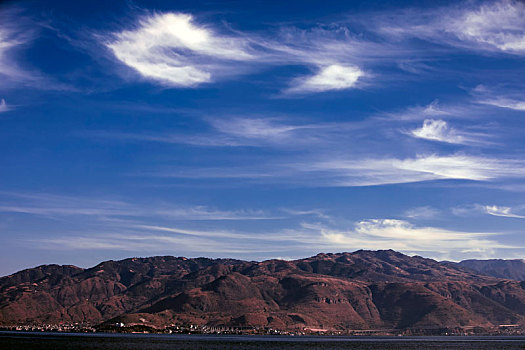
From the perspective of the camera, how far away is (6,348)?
19088 cm

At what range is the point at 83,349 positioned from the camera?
633ft

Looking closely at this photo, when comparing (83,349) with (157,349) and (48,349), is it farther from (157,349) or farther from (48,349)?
(157,349)

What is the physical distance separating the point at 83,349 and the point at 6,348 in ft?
82.5

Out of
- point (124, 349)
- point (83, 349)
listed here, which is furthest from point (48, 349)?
point (124, 349)

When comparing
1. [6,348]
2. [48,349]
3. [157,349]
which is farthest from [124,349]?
[6,348]

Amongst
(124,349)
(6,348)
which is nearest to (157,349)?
(124,349)

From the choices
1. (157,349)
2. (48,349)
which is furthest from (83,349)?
(157,349)

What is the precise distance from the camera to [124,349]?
197000mm

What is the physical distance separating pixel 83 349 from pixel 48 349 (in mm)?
11570

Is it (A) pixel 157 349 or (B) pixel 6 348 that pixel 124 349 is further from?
(B) pixel 6 348

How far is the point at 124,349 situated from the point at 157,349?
1121 centimetres

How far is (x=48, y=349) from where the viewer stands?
19225 cm

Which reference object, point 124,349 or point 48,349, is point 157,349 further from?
point 48,349

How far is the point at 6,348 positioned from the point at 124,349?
3840 cm
